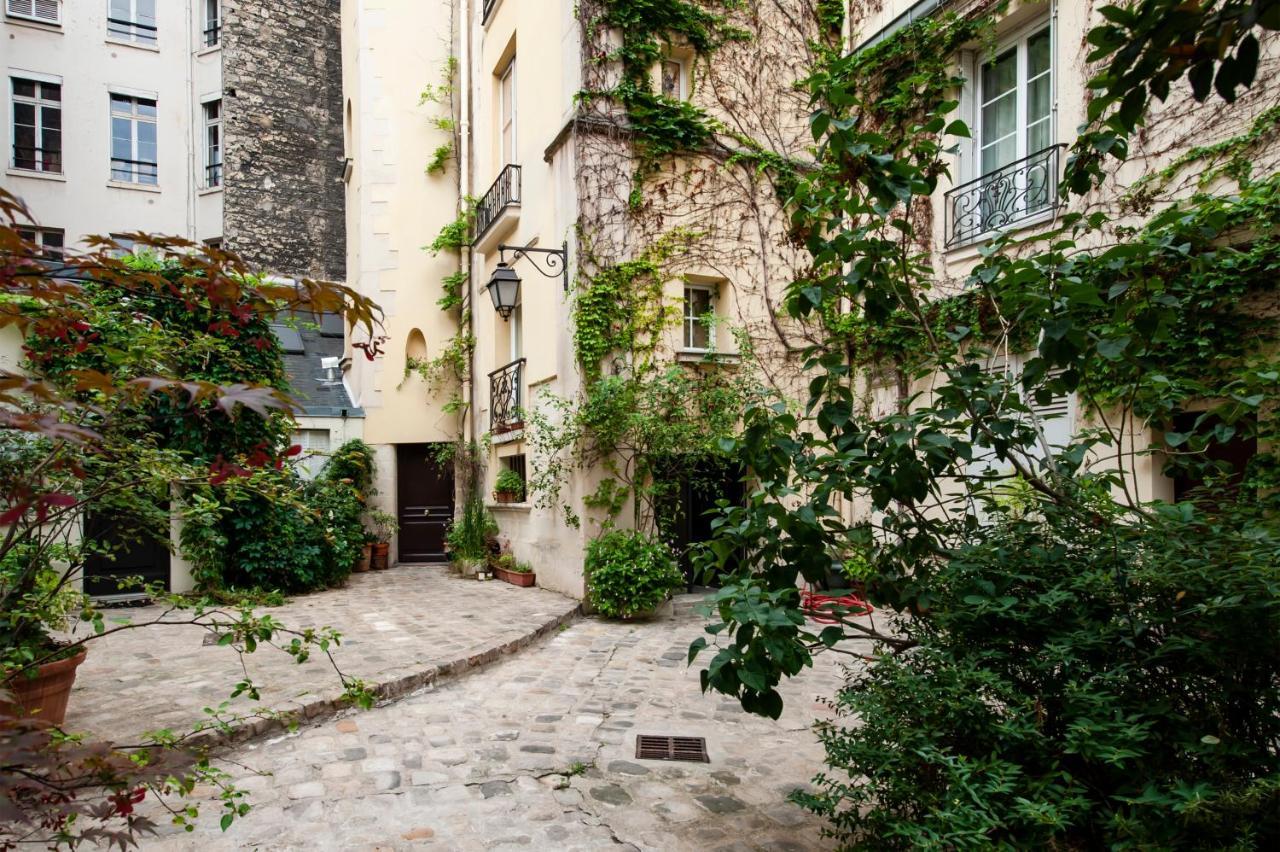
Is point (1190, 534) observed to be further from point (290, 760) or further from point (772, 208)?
point (772, 208)

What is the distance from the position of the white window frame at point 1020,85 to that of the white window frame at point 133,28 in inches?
704

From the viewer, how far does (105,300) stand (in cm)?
299

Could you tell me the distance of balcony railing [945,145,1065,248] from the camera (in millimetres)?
6824

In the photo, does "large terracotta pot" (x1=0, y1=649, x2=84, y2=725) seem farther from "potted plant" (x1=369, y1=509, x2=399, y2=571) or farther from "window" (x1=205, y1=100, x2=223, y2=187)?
"window" (x1=205, y1=100, x2=223, y2=187)

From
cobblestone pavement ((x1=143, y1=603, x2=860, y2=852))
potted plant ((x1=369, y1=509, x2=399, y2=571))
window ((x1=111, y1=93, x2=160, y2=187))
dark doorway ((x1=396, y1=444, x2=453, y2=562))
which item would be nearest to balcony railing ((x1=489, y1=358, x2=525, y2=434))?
dark doorway ((x1=396, y1=444, x2=453, y2=562))

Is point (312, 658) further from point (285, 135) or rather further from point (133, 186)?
point (133, 186)

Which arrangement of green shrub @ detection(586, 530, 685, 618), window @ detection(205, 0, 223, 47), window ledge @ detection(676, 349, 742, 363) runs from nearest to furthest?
green shrub @ detection(586, 530, 685, 618), window ledge @ detection(676, 349, 742, 363), window @ detection(205, 0, 223, 47)

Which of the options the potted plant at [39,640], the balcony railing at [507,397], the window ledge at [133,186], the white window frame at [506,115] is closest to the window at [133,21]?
the window ledge at [133,186]

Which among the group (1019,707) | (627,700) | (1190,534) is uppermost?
(1190,534)

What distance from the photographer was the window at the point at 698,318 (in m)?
9.55

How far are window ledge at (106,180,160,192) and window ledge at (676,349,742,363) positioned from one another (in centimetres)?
1441

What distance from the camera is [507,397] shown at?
1116cm

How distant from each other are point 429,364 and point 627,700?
9.13m

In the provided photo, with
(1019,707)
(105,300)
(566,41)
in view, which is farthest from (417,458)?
(1019,707)
